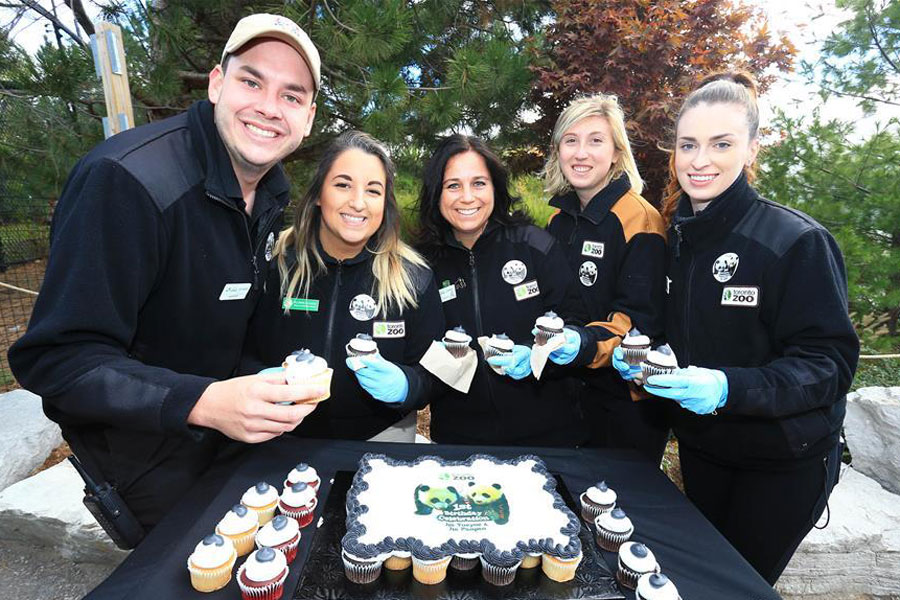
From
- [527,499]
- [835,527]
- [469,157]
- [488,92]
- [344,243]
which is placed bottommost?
[835,527]

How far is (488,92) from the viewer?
402 centimetres

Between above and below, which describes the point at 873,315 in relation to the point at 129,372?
below

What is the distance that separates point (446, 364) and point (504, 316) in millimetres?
434

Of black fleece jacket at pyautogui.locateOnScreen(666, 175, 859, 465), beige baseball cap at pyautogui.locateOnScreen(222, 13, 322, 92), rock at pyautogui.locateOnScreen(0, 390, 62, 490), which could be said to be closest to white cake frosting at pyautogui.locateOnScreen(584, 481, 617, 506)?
black fleece jacket at pyautogui.locateOnScreen(666, 175, 859, 465)

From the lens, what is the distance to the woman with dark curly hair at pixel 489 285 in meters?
2.39

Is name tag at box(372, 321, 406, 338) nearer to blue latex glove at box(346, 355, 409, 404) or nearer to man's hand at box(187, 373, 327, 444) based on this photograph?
blue latex glove at box(346, 355, 409, 404)

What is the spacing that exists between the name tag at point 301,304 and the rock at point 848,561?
120 inches

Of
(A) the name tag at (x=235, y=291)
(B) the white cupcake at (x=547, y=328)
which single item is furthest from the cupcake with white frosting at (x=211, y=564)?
(B) the white cupcake at (x=547, y=328)

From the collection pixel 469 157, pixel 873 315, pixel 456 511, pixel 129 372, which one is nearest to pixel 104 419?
pixel 129 372

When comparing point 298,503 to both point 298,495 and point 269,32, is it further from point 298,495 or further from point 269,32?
point 269,32

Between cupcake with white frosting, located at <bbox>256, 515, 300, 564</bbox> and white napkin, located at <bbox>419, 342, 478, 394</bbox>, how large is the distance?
901 millimetres

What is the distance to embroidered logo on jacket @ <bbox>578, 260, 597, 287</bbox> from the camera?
251cm

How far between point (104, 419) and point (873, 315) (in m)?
5.54

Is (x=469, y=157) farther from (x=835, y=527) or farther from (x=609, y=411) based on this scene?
(x=835, y=527)
